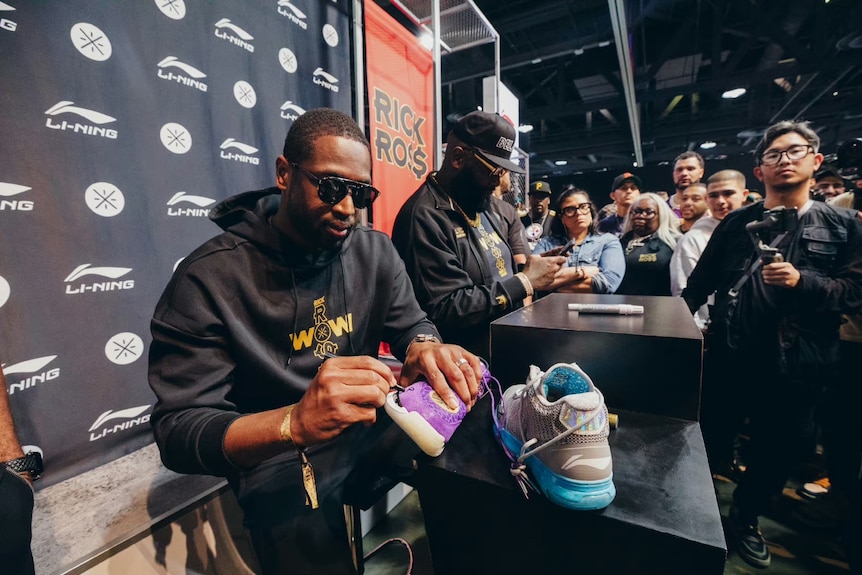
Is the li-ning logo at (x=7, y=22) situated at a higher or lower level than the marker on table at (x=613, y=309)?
higher

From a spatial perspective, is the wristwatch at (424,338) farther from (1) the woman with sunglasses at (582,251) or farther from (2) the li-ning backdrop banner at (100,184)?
(2) the li-ning backdrop banner at (100,184)

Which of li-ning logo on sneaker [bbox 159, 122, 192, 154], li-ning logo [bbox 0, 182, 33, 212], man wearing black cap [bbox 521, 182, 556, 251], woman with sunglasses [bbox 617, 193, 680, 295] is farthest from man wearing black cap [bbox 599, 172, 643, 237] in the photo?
li-ning logo [bbox 0, 182, 33, 212]

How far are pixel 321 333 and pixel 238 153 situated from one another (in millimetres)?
1390

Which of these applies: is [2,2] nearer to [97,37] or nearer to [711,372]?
[97,37]

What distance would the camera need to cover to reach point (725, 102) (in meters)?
10.9

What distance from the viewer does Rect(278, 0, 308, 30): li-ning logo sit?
7.62ft

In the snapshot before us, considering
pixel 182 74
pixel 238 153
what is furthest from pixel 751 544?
pixel 182 74

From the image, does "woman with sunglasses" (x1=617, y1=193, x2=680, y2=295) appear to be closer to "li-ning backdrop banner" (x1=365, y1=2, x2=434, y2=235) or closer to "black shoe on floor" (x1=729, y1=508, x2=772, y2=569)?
"black shoe on floor" (x1=729, y1=508, x2=772, y2=569)

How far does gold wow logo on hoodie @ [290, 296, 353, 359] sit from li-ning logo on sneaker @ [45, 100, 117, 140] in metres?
1.22

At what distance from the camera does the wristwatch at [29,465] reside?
0.88m

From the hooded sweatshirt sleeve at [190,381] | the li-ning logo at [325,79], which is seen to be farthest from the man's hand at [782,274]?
the li-ning logo at [325,79]

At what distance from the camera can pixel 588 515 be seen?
2.51ft

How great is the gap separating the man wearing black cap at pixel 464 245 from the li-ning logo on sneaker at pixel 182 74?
1250mm

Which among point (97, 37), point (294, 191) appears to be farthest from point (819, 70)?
point (97, 37)
